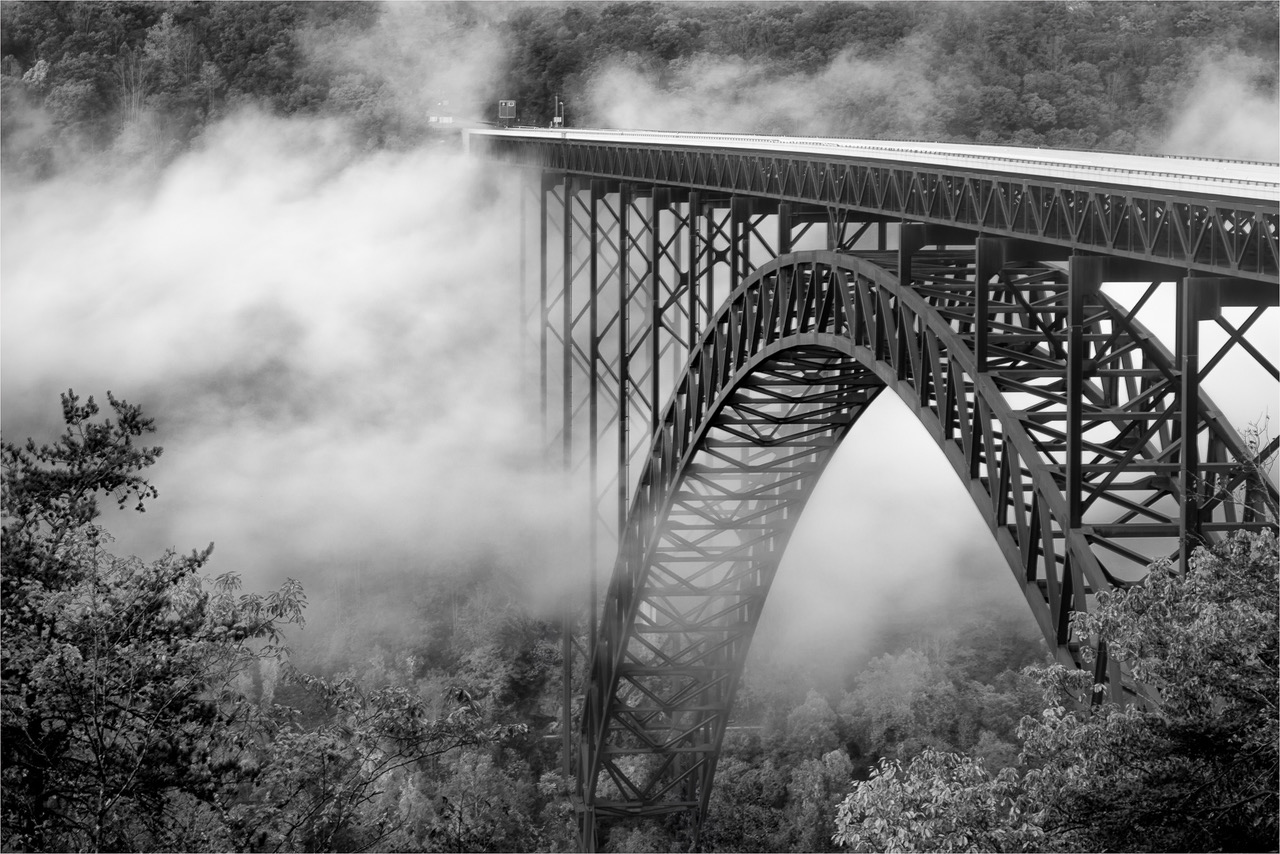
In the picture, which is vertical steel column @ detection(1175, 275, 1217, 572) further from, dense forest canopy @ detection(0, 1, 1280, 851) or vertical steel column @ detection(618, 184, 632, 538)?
dense forest canopy @ detection(0, 1, 1280, 851)

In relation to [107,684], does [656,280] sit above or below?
above

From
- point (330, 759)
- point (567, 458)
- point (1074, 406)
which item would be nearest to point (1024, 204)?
point (1074, 406)

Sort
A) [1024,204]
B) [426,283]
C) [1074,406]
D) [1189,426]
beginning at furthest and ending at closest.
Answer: [426,283] → [1024,204] → [1074,406] → [1189,426]

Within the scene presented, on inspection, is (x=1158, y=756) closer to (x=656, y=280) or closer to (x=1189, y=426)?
(x=1189, y=426)

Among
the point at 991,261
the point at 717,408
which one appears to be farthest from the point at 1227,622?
the point at 717,408

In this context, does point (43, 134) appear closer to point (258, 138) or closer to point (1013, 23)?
point (258, 138)

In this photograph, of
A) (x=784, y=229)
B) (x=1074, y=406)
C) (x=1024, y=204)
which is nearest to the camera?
(x=1074, y=406)
